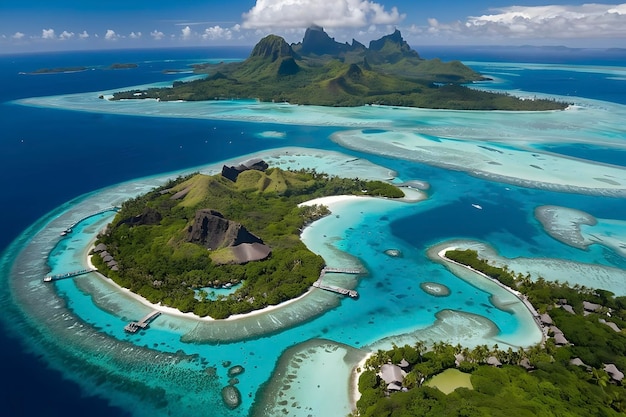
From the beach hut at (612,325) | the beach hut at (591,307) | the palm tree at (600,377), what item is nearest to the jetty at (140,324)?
the palm tree at (600,377)

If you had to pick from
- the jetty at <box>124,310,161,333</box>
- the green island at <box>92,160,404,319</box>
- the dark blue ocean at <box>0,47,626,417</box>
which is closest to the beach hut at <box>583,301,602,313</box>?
the dark blue ocean at <box>0,47,626,417</box>

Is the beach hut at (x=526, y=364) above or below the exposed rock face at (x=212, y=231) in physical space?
below

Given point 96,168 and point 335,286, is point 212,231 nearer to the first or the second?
point 335,286

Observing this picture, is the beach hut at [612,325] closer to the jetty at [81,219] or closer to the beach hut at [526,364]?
the beach hut at [526,364]

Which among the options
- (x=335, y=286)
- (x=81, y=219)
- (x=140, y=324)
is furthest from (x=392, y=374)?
(x=81, y=219)

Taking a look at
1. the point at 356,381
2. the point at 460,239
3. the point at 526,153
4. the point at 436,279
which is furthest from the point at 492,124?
the point at 356,381

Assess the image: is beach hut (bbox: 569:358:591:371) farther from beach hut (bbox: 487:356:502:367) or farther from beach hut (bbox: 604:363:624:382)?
beach hut (bbox: 487:356:502:367)

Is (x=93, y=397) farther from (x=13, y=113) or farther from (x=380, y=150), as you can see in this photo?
(x=13, y=113)
